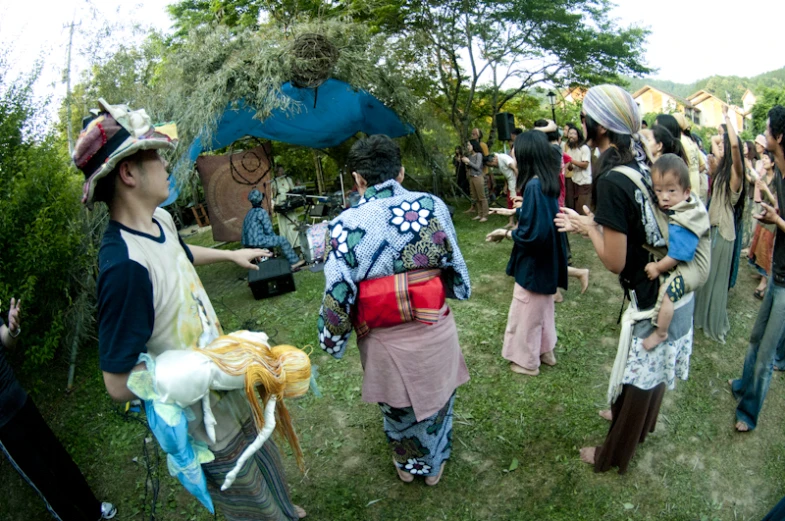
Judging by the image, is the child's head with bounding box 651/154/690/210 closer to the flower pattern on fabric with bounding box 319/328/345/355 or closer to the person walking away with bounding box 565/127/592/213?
the flower pattern on fabric with bounding box 319/328/345/355

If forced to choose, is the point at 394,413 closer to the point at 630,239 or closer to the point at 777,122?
the point at 630,239

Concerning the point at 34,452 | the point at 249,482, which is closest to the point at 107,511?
the point at 34,452

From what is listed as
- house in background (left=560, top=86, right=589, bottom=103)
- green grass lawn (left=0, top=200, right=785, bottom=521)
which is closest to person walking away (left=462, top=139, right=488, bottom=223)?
green grass lawn (left=0, top=200, right=785, bottom=521)

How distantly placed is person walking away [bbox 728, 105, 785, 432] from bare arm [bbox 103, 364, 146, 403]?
317 centimetres

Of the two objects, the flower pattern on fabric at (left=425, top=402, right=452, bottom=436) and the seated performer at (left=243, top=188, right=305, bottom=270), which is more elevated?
the seated performer at (left=243, top=188, right=305, bottom=270)

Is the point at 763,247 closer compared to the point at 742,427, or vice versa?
the point at 742,427

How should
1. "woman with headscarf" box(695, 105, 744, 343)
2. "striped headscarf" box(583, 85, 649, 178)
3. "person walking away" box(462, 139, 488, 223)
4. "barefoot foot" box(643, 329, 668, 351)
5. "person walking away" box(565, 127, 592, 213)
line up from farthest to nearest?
"person walking away" box(462, 139, 488, 223)
"person walking away" box(565, 127, 592, 213)
"woman with headscarf" box(695, 105, 744, 343)
"barefoot foot" box(643, 329, 668, 351)
"striped headscarf" box(583, 85, 649, 178)

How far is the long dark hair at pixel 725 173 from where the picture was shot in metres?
3.52

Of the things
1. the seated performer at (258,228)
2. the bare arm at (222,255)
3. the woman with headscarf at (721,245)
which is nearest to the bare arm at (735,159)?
the woman with headscarf at (721,245)

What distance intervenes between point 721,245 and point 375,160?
141 inches

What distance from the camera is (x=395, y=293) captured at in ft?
6.94

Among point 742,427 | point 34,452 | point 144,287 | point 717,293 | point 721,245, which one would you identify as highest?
point 144,287

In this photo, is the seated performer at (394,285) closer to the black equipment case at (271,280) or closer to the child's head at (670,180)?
the child's head at (670,180)

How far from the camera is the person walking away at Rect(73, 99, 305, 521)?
55.7 inches
